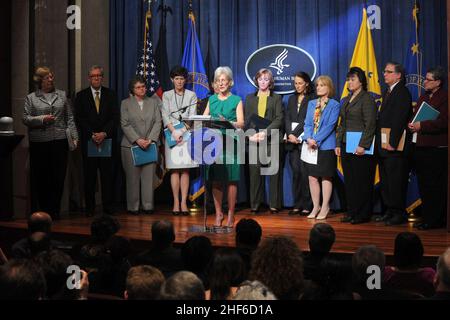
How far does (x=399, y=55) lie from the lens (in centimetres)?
783

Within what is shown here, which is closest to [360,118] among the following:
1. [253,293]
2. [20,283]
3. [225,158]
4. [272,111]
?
[272,111]

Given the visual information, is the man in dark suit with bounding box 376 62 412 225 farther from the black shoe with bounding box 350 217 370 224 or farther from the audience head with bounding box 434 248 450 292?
the audience head with bounding box 434 248 450 292

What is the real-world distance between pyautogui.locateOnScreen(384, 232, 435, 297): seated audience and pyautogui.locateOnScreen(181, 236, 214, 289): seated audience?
0.96m

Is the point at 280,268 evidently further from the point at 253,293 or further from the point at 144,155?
the point at 144,155

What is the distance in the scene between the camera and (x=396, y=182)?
23.1 ft

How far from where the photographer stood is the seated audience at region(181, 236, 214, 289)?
375cm

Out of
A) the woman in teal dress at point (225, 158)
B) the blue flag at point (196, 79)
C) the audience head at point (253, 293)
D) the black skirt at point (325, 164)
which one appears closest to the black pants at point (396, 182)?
the black skirt at point (325, 164)

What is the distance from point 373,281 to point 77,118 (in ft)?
16.7

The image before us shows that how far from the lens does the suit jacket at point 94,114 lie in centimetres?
782

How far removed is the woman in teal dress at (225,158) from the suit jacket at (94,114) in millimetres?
1529

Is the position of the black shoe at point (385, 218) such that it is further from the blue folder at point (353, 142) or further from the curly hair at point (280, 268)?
the curly hair at point (280, 268)

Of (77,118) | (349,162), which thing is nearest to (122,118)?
(77,118)

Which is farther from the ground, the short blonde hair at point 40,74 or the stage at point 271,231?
the short blonde hair at point 40,74

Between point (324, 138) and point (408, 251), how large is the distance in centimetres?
376
